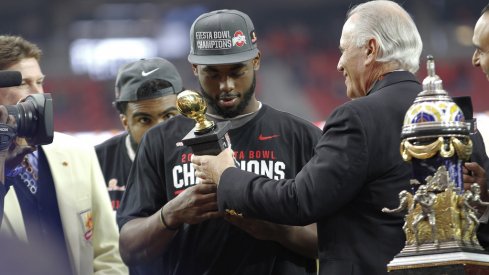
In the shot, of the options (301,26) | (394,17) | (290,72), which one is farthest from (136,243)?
(301,26)

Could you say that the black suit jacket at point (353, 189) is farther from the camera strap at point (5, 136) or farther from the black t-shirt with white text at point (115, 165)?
the black t-shirt with white text at point (115, 165)

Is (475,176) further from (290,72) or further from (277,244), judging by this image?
(290,72)

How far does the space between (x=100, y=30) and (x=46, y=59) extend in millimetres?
1022

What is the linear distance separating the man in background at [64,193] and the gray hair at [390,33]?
1.36 metres

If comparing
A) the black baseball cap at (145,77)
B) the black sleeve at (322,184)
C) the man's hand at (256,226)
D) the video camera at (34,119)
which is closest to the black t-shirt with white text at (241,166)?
the man's hand at (256,226)

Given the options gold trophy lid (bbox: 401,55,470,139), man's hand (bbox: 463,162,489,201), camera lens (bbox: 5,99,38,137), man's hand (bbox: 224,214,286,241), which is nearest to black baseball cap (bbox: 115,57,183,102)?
man's hand (bbox: 224,214,286,241)

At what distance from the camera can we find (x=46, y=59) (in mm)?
15383

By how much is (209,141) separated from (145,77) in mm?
1714

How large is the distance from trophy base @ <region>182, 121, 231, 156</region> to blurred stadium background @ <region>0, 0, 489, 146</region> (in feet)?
36.7

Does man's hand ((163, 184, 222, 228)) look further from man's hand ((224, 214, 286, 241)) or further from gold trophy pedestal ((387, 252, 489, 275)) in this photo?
gold trophy pedestal ((387, 252, 489, 275))

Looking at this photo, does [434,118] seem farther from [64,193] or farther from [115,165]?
[115,165]

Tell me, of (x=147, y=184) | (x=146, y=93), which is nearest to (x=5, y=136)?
(x=147, y=184)

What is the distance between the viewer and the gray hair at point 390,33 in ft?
10.3

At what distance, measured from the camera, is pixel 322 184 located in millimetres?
2967
